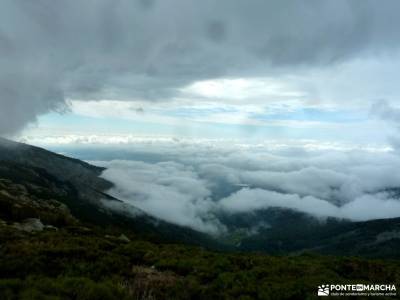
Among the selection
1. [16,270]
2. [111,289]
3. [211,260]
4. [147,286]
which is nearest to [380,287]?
[211,260]

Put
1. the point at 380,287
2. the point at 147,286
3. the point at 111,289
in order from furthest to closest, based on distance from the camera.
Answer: the point at 380,287 → the point at 147,286 → the point at 111,289

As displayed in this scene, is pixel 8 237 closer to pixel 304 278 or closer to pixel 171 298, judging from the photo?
pixel 171 298

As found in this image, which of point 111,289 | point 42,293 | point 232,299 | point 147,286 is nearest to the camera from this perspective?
point 42,293

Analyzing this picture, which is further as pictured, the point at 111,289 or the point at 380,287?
the point at 380,287

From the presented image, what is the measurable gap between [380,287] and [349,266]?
6694 millimetres

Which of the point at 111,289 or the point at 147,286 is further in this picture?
the point at 147,286

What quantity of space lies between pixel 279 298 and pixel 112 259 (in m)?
10.7

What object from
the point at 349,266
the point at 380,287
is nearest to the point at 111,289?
the point at 380,287

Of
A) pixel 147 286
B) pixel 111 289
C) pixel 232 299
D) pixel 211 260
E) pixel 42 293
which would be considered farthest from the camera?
pixel 211 260

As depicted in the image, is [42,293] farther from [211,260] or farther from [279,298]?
[211,260]

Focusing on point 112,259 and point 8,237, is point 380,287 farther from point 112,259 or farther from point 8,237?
point 8,237

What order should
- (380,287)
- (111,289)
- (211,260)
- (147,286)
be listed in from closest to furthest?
1. (111,289)
2. (147,286)
3. (380,287)
4. (211,260)

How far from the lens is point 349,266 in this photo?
27.5 m

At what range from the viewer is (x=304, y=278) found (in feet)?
71.3
